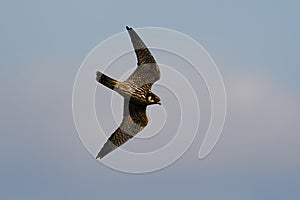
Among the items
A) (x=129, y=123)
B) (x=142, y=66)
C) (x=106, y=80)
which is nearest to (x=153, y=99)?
(x=142, y=66)

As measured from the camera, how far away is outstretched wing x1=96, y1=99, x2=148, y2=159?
24031 millimetres

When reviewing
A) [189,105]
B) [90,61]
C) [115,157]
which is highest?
[189,105]

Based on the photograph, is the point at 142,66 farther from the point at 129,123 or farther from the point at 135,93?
the point at 129,123

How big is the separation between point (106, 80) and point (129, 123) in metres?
3.36

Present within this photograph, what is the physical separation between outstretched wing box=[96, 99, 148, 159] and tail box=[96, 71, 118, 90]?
1684mm

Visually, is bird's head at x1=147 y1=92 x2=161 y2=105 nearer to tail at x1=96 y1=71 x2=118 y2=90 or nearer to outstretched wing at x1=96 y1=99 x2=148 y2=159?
outstretched wing at x1=96 y1=99 x2=148 y2=159

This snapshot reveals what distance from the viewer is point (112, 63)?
21.8 meters

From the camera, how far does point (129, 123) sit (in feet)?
82.5

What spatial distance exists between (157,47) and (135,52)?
1340 mm

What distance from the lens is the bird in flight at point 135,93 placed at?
75.7 feet

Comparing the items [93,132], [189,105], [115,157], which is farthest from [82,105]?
[189,105]

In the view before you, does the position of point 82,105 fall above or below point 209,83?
below

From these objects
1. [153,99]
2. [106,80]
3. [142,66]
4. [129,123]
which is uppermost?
[142,66]

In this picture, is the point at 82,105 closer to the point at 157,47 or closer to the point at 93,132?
the point at 93,132
